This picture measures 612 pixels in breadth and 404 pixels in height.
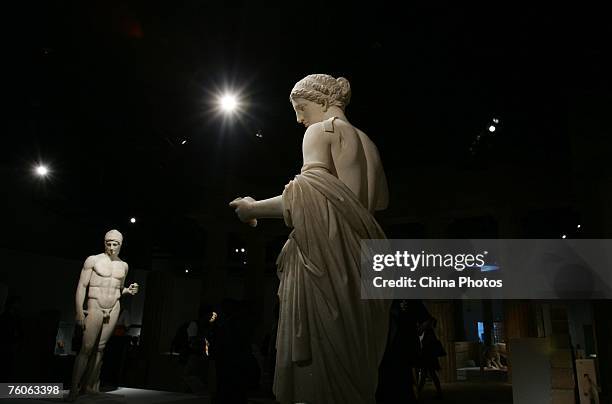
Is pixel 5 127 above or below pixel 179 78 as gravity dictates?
below

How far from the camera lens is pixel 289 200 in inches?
83.1

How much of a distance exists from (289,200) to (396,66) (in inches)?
173

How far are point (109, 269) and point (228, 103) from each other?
2.96 meters

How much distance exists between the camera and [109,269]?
5914 millimetres

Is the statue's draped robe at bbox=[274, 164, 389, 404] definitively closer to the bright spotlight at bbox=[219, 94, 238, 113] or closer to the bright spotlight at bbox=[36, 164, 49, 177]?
the bright spotlight at bbox=[219, 94, 238, 113]

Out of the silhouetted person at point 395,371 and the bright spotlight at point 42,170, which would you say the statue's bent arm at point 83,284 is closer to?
the bright spotlight at point 42,170

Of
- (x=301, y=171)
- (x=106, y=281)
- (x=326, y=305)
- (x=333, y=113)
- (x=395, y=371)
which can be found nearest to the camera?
(x=326, y=305)

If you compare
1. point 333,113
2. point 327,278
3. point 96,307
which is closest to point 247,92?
point 96,307

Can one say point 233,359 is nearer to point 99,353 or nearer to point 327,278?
point 327,278

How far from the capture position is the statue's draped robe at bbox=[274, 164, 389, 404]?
1.89 meters

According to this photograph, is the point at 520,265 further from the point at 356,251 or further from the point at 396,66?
the point at 356,251

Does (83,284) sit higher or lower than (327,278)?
higher

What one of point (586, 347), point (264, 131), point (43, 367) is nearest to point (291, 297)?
point (264, 131)

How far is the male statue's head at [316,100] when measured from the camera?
247cm
